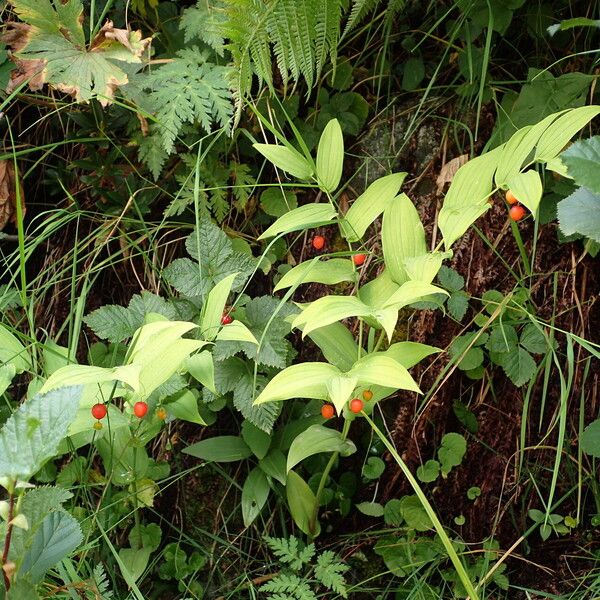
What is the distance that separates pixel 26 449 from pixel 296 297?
115cm

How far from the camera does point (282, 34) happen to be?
1.55 m

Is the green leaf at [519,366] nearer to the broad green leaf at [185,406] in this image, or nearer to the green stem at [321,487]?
the green stem at [321,487]

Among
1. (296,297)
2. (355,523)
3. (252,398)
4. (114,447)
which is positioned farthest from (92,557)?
(296,297)

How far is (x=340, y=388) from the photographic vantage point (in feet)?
3.92

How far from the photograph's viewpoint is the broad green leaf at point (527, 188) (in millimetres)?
1189

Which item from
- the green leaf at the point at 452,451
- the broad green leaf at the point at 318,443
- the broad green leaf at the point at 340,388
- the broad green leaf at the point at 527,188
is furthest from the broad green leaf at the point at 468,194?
the green leaf at the point at 452,451

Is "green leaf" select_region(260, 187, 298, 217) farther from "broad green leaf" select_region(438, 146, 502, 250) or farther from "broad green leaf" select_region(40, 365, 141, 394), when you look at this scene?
"broad green leaf" select_region(40, 365, 141, 394)

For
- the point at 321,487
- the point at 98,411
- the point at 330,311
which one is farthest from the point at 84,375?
the point at 321,487

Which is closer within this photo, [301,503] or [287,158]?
[287,158]

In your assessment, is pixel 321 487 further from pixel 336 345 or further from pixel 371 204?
pixel 371 204

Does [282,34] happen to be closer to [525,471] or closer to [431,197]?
[431,197]

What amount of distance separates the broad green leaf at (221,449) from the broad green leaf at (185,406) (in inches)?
10.9

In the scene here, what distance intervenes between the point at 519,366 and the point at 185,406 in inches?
28.3

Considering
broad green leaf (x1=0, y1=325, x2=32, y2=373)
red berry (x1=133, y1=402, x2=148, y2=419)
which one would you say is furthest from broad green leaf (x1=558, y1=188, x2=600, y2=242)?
broad green leaf (x1=0, y1=325, x2=32, y2=373)
